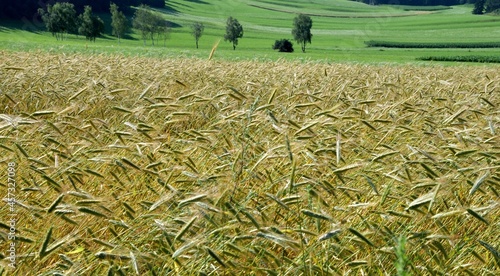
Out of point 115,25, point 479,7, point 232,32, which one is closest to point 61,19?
point 115,25

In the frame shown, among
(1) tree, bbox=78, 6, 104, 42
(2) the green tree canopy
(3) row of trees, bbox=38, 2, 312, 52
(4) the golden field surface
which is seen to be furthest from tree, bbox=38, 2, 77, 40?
(4) the golden field surface

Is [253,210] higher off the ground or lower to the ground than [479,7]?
lower

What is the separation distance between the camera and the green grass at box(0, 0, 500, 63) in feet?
260

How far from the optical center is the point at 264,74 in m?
9.18

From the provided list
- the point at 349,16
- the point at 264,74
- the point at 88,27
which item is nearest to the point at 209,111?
the point at 264,74

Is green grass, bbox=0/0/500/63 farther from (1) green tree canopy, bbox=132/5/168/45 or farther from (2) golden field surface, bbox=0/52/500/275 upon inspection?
(2) golden field surface, bbox=0/52/500/275

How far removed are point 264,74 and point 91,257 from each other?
7404 millimetres

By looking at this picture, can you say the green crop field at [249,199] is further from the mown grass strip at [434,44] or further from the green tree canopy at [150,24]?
the mown grass strip at [434,44]

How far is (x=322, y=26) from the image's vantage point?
124m

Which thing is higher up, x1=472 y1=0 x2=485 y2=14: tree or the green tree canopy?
x1=472 y1=0 x2=485 y2=14: tree

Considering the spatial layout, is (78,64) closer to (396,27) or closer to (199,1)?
(396,27)

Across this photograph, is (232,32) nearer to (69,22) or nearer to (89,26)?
(89,26)

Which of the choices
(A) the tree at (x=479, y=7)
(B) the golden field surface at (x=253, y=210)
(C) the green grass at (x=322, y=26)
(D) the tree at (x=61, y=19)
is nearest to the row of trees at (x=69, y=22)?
(D) the tree at (x=61, y=19)

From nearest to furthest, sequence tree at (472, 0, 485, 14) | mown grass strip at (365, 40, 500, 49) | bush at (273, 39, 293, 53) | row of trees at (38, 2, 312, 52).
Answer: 1. bush at (273, 39, 293, 53)
2. row of trees at (38, 2, 312, 52)
3. mown grass strip at (365, 40, 500, 49)
4. tree at (472, 0, 485, 14)
